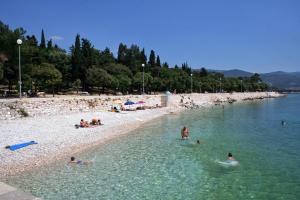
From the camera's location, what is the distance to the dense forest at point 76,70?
39406 millimetres

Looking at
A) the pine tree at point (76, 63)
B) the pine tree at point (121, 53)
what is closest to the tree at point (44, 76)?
the pine tree at point (76, 63)

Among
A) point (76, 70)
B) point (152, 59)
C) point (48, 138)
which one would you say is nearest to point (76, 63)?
point (76, 70)

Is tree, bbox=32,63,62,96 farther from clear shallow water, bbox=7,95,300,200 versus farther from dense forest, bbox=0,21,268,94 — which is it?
clear shallow water, bbox=7,95,300,200

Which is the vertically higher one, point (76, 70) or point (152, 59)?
point (152, 59)

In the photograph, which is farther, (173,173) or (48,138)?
(48,138)

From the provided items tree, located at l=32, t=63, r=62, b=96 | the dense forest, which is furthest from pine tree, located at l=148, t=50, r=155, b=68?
tree, located at l=32, t=63, r=62, b=96

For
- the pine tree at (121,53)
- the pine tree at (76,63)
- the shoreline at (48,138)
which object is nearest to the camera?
the shoreline at (48,138)

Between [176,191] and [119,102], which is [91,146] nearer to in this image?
[176,191]

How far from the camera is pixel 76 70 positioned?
59.5 m

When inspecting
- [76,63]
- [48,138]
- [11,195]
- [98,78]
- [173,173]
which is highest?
[76,63]

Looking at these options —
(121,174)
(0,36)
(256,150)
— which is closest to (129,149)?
(121,174)

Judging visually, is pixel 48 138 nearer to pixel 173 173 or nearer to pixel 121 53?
pixel 173 173

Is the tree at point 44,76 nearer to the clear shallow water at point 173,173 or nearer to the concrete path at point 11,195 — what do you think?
the clear shallow water at point 173,173

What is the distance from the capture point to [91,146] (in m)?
20.0
